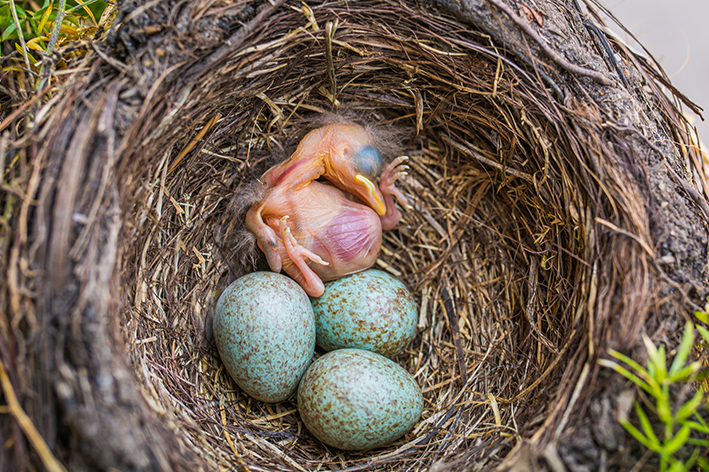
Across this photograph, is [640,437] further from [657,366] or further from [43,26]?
[43,26]

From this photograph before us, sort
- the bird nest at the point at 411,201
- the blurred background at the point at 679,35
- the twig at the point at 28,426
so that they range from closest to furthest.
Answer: the twig at the point at 28,426 → the bird nest at the point at 411,201 → the blurred background at the point at 679,35

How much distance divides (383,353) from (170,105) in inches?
41.6

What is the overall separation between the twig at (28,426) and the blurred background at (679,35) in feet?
9.26

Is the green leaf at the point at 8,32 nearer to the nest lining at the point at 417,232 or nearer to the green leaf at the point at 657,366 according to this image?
the nest lining at the point at 417,232

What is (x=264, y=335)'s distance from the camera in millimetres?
1368

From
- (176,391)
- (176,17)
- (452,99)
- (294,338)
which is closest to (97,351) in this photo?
(176,391)

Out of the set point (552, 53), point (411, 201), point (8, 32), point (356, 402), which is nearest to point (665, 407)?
point (356, 402)

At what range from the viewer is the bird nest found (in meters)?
1.13

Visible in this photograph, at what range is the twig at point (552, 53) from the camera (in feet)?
4.43

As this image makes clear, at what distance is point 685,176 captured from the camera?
143 cm

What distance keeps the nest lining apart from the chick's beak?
257 mm

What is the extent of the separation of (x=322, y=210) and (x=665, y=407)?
116cm

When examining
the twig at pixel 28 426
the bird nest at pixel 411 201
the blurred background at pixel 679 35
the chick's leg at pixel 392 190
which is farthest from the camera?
the blurred background at pixel 679 35

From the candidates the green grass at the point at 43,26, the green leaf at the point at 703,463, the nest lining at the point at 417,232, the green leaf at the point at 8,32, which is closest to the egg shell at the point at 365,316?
the nest lining at the point at 417,232
